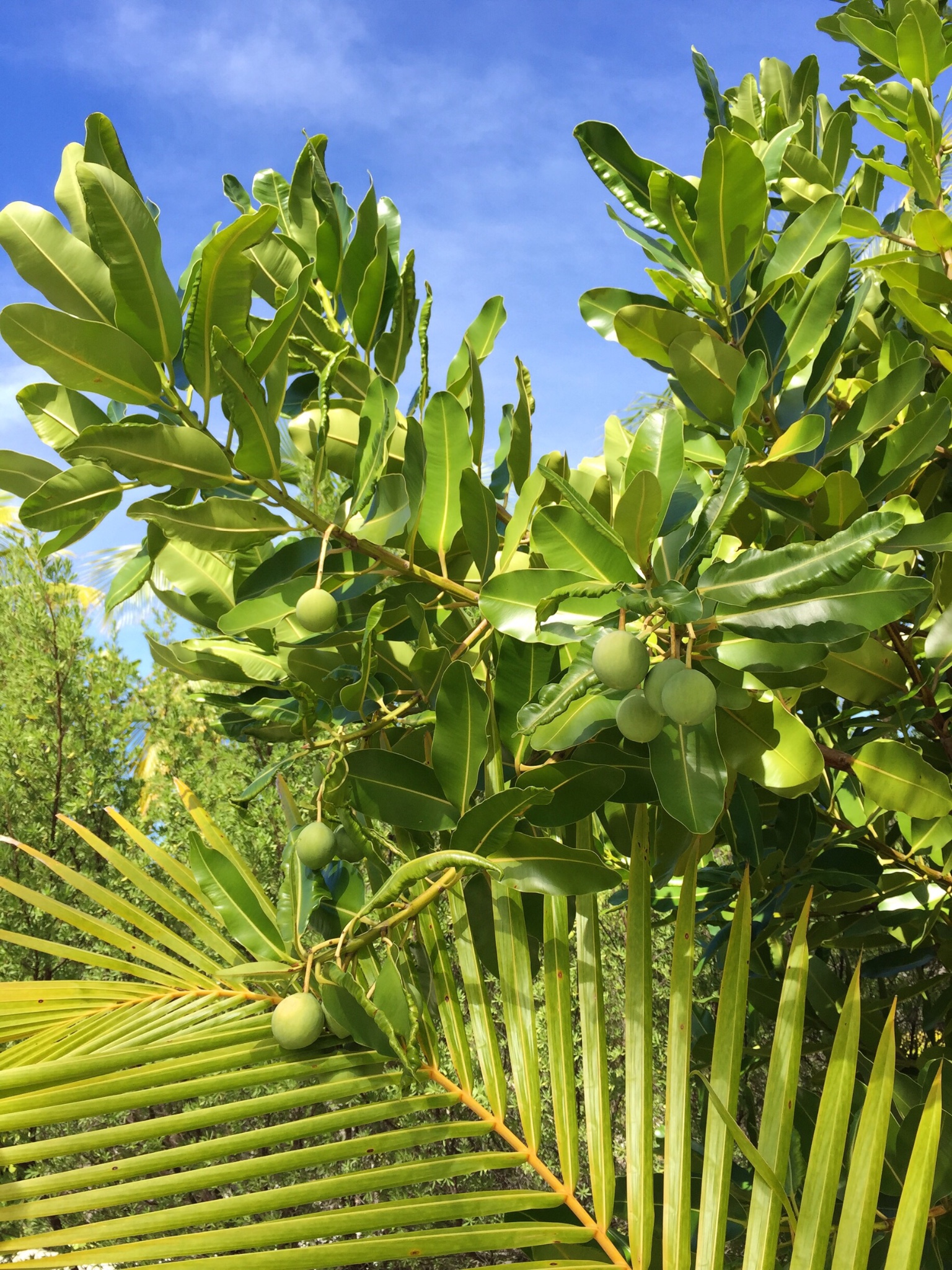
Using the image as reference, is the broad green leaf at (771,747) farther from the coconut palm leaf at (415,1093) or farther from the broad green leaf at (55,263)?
the broad green leaf at (55,263)

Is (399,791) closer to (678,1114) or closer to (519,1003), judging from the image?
(519,1003)

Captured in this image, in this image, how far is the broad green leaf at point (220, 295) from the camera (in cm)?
57

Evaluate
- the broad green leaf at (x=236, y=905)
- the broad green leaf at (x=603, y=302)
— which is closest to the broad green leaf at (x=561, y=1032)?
the broad green leaf at (x=236, y=905)

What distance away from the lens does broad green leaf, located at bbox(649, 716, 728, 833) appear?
0.57 metres

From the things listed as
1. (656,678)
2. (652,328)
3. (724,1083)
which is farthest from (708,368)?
(724,1083)

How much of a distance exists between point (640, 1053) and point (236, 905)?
1.08 ft

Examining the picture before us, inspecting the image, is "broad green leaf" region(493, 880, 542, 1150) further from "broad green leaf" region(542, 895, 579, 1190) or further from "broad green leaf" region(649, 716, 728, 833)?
"broad green leaf" region(649, 716, 728, 833)

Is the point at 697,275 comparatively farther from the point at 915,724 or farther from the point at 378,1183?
the point at 378,1183

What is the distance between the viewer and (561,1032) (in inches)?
27.3

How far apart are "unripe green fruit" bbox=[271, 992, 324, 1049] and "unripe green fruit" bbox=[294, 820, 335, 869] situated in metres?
0.09

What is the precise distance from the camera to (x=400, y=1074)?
659mm

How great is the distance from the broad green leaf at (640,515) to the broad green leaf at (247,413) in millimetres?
236

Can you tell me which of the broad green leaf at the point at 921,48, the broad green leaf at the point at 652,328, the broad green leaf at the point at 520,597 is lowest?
the broad green leaf at the point at 520,597

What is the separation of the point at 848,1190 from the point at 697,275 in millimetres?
686
